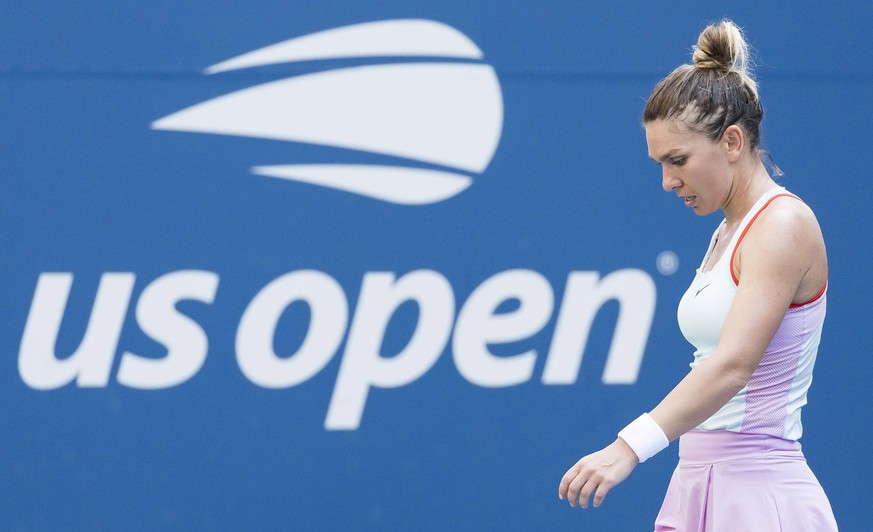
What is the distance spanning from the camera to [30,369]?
270cm

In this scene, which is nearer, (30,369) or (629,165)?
(30,369)

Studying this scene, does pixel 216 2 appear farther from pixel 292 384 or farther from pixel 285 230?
pixel 292 384

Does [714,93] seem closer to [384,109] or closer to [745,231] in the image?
[745,231]

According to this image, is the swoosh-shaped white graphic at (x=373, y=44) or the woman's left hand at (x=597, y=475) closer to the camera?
the woman's left hand at (x=597, y=475)

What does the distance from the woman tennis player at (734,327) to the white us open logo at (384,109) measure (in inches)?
43.3

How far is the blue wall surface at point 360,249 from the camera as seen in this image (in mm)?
2719

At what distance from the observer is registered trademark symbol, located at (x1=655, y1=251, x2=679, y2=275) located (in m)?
2.96

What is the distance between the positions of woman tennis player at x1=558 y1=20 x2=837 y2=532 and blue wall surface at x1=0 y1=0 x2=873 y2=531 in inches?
42.7

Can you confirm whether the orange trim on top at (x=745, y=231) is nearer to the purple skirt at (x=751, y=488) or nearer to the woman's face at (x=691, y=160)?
the woman's face at (x=691, y=160)

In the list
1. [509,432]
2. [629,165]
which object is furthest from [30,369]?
[629,165]

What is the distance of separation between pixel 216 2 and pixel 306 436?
111cm

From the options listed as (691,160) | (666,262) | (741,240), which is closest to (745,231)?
(741,240)

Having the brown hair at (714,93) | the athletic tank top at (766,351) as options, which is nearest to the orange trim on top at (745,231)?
the athletic tank top at (766,351)

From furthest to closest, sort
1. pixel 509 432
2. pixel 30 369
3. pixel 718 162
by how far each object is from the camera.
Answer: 1. pixel 509 432
2. pixel 30 369
3. pixel 718 162
